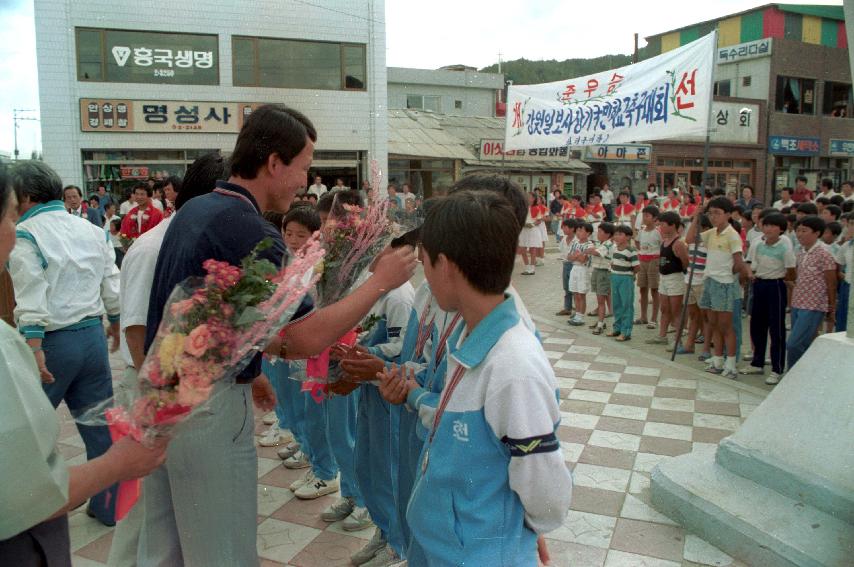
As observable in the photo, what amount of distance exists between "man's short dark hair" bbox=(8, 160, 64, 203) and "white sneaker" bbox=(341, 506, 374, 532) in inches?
89.1

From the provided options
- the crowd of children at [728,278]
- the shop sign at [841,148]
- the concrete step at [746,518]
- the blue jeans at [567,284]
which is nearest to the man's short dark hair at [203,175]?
the concrete step at [746,518]

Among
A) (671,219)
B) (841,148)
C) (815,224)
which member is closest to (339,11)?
(671,219)

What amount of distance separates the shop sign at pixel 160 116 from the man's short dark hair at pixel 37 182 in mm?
13708

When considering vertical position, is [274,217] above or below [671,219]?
above

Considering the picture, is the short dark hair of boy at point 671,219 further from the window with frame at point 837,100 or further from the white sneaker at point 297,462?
the window with frame at point 837,100

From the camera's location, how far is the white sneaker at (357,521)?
11.1ft

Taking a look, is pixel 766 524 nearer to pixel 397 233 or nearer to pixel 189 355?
pixel 397 233

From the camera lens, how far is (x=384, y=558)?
9.92ft

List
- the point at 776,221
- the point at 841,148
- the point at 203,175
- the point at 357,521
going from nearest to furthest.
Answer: the point at 203,175
the point at 357,521
the point at 776,221
the point at 841,148

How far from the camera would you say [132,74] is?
54.7 ft

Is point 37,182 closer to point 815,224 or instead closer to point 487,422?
point 487,422

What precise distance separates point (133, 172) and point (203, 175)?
1601cm

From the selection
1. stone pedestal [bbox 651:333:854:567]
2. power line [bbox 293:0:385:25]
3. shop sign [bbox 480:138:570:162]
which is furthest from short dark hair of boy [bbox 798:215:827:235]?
shop sign [bbox 480:138:570:162]

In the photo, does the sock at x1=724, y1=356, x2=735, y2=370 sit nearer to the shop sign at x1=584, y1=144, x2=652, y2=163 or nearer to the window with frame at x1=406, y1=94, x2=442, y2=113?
the shop sign at x1=584, y1=144, x2=652, y2=163
